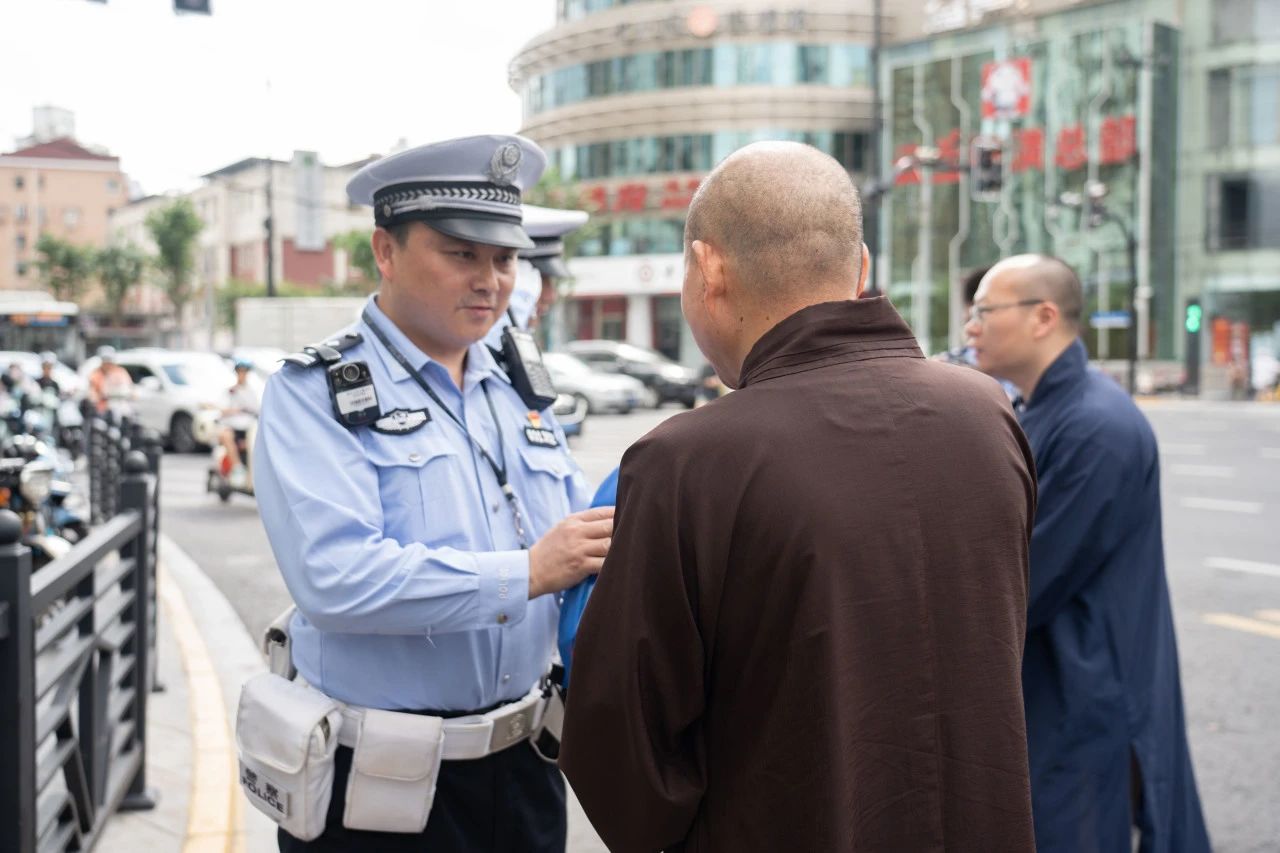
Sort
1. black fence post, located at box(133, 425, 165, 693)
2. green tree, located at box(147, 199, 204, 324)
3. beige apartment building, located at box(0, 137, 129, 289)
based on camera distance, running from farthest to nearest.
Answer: beige apartment building, located at box(0, 137, 129, 289) < green tree, located at box(147, 199, 204, 324) < black fence post, located at box(133, 425, 165, 693)

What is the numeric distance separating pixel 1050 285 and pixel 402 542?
6.96 feet

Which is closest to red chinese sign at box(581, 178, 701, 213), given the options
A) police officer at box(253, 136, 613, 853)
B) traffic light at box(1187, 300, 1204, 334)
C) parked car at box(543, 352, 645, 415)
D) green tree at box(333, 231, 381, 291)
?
green tree at box(333, 231, 381, 291)

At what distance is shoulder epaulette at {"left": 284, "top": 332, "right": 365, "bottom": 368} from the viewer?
2.24 meters

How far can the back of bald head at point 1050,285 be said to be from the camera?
134 inches

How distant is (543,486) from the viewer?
253 centimetres

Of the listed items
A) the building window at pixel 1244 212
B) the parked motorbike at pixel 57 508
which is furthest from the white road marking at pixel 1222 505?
the building window at pixel 1244 212

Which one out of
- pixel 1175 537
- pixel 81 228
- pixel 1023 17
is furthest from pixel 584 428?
pixel 81 228

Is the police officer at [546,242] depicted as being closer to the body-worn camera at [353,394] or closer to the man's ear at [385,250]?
the man's ear at [385,250]

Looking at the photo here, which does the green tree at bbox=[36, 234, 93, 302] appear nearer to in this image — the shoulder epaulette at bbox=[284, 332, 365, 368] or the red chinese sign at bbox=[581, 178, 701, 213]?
the red chinese sign at bbox=[581, 178, 701, 213]

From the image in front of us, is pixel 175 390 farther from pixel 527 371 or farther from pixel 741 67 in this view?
pixel 741 67

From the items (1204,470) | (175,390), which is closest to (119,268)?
(175,390)

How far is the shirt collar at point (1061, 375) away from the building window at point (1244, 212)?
128 feet

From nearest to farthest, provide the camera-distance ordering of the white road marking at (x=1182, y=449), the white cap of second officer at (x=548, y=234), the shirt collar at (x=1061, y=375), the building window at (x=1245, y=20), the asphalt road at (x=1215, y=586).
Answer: the shirt collar at (x=1061, y=375), the white cap of second officer at (x=548, y=234), the asphalt road at (x=1215, y=586), the white road marking at (x=1182, y=449), the building window at (x=1245, y=20)

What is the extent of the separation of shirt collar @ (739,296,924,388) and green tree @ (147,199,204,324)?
56365 mm
